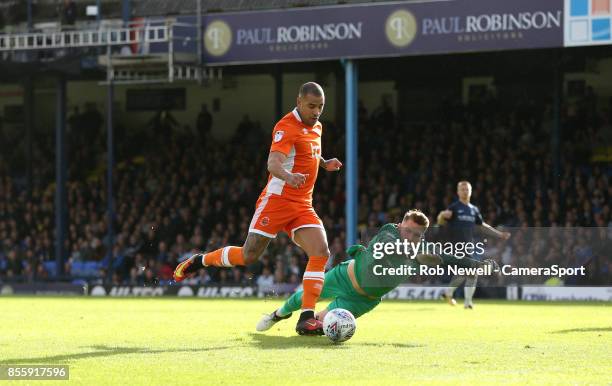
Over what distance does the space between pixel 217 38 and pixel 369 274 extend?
16.5 metres

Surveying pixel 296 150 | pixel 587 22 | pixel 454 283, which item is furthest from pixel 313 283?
pixel 587 22

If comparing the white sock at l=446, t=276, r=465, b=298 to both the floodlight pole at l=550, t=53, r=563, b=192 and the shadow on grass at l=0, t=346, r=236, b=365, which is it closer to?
the floodlight pole at l=550, t=53, r=563, b=192

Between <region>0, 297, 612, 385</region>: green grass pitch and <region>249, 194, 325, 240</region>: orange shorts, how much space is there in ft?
3.42

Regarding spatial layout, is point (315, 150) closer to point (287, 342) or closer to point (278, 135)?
point (278, 135)

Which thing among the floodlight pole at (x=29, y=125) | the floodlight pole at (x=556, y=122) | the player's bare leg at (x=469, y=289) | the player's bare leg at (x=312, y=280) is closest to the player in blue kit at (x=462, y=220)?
the player's bare leg at (x=469, y=289)

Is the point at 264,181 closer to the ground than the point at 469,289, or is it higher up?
higher up

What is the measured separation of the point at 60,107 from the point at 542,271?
43.1ft

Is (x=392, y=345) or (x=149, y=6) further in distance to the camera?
(x=149, y=6)

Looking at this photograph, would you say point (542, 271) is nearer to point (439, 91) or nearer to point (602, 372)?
point (439, 91)

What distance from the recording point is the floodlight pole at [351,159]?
26031mm

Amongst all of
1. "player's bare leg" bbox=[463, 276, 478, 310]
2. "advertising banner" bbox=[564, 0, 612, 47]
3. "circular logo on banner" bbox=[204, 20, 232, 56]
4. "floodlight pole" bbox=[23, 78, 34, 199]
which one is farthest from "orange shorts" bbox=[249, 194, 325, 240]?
"floodlight pole" bbox=[23, 78, 34, 199]

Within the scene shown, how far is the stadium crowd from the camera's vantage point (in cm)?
2698

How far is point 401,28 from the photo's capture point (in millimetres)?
25859

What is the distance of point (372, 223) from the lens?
2784 cm
